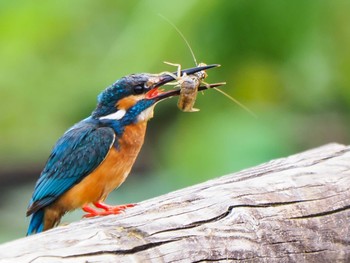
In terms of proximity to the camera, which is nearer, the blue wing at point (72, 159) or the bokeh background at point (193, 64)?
the blue wing at point (72, 159)

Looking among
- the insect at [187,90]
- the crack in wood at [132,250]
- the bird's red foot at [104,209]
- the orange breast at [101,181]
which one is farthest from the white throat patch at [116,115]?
the crack in wood at [132,250]

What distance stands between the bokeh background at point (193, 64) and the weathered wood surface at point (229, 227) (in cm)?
203

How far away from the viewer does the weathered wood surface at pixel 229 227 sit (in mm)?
3127

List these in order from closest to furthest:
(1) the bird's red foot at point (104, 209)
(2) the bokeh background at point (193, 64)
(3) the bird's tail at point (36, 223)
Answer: (1) the bird's red foot at point (104, 209), (3) the bird's tail at point (36, 223), (2) the bokeh background at point (193, 64)

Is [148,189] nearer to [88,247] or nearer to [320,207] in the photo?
[320,207]

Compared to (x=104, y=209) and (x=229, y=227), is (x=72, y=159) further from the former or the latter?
(x=229, y=227)

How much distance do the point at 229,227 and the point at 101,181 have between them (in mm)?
1054

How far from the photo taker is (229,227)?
3.35m

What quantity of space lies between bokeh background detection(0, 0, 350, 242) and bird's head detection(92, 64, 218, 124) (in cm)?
132

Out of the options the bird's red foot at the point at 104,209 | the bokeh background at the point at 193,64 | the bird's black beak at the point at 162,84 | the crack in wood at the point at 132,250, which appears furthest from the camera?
the bokeh background at the point at 193,64

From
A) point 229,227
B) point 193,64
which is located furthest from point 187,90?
point 193,64

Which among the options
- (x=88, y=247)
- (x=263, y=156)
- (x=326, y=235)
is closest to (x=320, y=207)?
(x=326, y=235)

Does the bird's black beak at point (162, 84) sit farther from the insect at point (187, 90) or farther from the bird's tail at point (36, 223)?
the bird's tail at point (36, 223)

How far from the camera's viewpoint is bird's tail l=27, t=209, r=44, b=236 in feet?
13.9
